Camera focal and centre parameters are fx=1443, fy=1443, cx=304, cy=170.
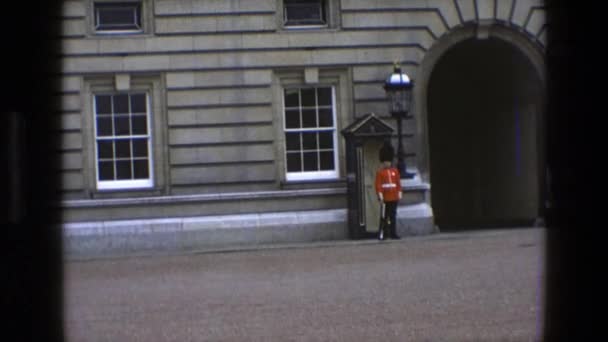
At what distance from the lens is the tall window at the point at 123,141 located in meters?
26.1

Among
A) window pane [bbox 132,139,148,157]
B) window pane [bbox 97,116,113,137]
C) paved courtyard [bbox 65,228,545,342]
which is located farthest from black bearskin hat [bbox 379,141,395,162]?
window pane [bbox 97,116,113,137]

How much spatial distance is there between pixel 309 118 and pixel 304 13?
1.93 meters

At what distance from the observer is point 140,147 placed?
26219 mm

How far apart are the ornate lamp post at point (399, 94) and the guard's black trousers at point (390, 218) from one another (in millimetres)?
1220

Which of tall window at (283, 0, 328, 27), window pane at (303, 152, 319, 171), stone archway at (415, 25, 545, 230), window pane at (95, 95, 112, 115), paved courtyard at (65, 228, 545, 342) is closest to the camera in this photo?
paved courtyard at (65, 228, 545, 342)

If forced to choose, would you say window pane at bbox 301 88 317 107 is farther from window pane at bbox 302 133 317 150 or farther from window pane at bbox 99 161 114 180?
window pane at bbox 99 161 114 180

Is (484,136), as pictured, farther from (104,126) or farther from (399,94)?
(104,126)

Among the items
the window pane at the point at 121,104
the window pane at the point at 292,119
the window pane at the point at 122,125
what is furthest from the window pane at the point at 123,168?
the window pane at the point at 292,119

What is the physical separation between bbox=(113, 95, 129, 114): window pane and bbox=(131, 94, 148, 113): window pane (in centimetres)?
11

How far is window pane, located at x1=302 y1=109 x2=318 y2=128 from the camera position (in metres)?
26.6

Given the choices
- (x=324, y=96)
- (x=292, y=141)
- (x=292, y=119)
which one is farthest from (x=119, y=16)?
(x=324, y=96)

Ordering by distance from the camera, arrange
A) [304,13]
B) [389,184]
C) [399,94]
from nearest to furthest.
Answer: [389,184], [399,94], [304,13]

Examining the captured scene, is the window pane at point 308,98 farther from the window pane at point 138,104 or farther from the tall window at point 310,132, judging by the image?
the window pane at point 138,104

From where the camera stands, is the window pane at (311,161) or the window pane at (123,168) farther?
the window pane at (311,161)
